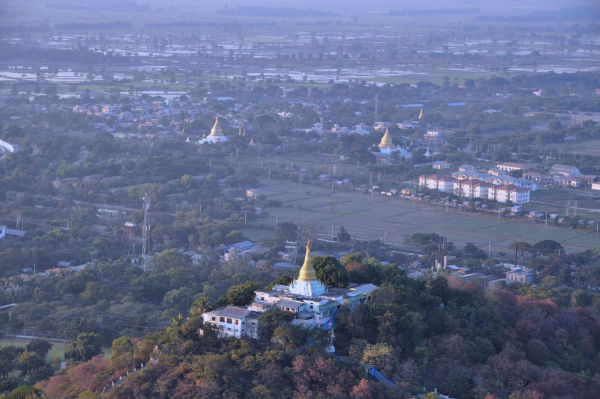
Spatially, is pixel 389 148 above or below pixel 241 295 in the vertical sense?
below

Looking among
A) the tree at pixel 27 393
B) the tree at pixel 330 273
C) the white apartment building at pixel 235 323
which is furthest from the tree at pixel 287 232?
the tree at pixel 27 393

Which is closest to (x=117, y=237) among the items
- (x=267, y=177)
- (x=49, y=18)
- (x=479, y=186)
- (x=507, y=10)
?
(x=267, y=177)

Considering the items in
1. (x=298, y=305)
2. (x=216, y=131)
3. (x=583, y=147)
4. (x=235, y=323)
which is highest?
(x=298, y=305)

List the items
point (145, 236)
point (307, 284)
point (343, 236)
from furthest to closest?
point (343, 236) → point (145, 236) → point (307, 284)

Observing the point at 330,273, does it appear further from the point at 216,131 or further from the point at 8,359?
the point at 216,131

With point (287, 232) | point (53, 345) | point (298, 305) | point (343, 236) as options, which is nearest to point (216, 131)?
point (287, 232)

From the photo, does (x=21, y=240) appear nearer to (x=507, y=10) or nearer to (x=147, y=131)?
(x=147, y=131)

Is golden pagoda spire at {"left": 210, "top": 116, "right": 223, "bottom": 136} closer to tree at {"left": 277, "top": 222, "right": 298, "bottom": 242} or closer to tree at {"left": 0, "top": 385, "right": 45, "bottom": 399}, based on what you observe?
tree at {"left": 277, "top": 222, "right": 298, "bottom": 242}
